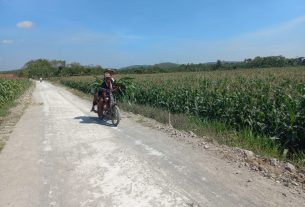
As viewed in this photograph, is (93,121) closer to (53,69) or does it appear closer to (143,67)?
(143,67)

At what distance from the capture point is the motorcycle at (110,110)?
10554 millimetres

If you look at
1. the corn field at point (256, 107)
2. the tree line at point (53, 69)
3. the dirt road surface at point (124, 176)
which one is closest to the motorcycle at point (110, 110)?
the dirt road surface at point (124, 176)

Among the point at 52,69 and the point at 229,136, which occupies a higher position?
the point at 229,136

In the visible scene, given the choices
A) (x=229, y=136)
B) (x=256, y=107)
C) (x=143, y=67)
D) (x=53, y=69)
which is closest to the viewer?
(x=229, y=136)

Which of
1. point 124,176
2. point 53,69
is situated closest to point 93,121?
point 124,176

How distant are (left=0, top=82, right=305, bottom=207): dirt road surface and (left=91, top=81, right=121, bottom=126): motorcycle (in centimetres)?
195

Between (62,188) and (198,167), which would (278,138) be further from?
(62,188)

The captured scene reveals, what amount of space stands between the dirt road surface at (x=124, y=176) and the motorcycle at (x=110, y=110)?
1946 mm

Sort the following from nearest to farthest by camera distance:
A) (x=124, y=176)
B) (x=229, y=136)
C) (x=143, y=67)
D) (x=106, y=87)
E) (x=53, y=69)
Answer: (x=124, y=176) < (x=229, y=136) < (x=106, y=87) < (x=143, y=67) < (x=53, y=69)

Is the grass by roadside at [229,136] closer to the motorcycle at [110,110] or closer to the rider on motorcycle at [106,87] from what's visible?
the motorcycle at [110,110]

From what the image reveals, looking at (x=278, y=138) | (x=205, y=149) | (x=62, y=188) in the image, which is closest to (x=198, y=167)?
(x=205, y=149)

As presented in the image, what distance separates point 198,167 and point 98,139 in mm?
3363

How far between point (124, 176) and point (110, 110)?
5.64 m

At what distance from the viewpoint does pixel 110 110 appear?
10867 millimetres
